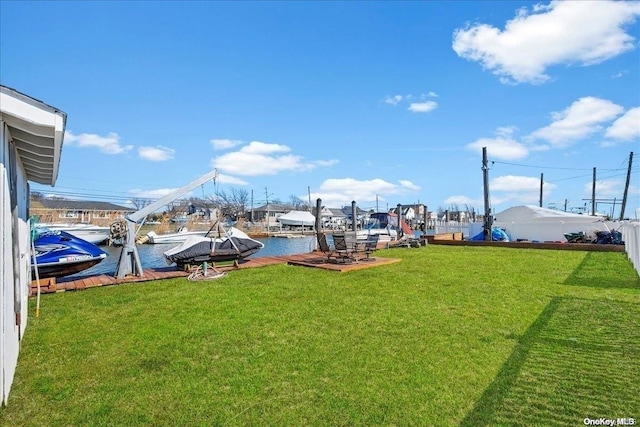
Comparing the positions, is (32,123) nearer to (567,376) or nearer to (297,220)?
(567,376)

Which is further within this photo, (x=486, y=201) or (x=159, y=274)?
(x=486, y=201)

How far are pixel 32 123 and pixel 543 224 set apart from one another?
25176mm

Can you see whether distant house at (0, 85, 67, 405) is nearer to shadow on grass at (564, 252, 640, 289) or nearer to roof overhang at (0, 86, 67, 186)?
roof overhang at (0, 86, 67, 186)

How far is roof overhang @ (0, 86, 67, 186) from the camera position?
3062mm

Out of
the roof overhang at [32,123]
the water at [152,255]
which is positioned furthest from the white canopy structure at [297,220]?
the roof overhang at [32,123]

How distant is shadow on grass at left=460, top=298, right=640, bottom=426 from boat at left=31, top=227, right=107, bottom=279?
29.3 feet

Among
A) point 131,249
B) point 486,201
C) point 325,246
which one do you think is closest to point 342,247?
point 325,246

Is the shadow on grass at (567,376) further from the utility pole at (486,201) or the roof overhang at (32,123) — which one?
the utility pole at (486,201)

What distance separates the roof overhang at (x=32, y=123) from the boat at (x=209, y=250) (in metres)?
4.88

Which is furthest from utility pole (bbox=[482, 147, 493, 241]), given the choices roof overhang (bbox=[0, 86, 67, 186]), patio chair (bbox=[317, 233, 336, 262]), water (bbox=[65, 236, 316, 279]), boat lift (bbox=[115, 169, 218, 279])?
roof overhang (bbox=[0, 86, 67, 186])

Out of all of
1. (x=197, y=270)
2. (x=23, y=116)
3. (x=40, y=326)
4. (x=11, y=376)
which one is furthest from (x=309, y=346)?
(x=197, y=270)

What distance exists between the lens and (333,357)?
3.74m

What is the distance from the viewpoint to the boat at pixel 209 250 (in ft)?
31.2

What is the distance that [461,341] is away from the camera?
412 cm
